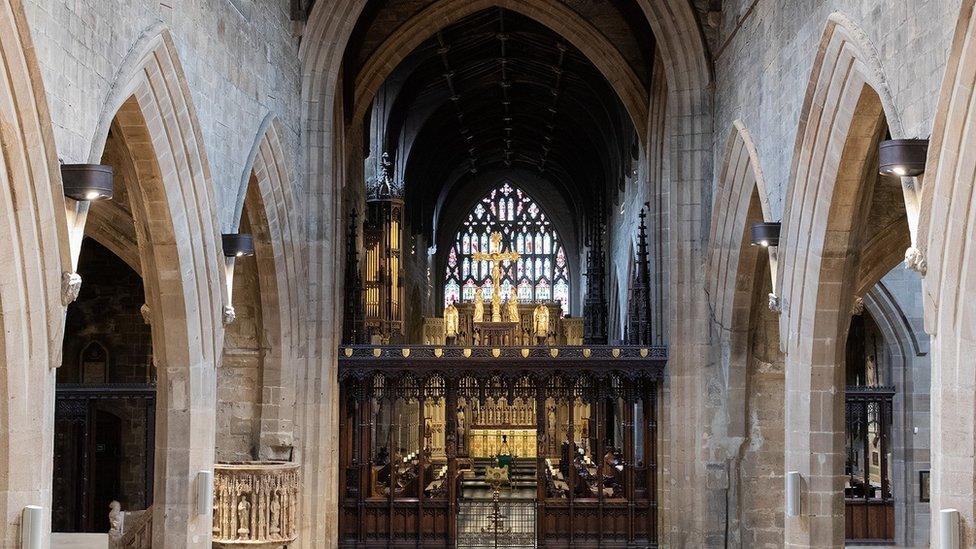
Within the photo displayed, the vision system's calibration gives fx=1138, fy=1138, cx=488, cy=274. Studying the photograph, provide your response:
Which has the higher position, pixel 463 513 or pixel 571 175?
pixel 571 175

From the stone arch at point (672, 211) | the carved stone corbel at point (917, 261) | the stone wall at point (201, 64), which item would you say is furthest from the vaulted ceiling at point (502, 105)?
the carved stone corbel at point (917, 261)

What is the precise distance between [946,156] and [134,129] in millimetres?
6838

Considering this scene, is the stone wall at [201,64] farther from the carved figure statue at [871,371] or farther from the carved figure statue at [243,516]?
the carved figure statue at [871,371]

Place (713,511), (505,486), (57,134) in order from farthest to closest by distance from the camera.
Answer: (505,486) < (713,511) < (57,134)

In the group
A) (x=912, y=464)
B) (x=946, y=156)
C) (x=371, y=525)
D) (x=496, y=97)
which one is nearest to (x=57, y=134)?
(x=946, y=156)

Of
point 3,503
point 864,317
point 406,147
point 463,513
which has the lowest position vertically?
point 463,513

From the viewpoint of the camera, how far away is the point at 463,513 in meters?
22.6

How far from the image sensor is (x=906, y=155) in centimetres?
800

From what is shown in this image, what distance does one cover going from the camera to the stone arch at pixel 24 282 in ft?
24.6

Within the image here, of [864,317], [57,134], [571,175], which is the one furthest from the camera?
[571,175]

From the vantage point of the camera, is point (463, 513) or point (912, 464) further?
point (463, 513)

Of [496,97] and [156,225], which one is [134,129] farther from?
[496,97]

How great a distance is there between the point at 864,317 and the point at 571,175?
15.4 metres

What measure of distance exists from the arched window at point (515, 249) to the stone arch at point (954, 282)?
33.6m
